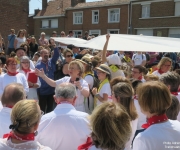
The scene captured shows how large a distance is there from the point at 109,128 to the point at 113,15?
30933 mm

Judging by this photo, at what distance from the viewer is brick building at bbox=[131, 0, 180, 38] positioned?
25.7 meters

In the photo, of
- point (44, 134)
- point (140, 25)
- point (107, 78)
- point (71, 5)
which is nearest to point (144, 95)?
point (44, 134)

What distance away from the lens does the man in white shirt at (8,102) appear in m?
2.62

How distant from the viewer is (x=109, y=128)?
1.75 meters

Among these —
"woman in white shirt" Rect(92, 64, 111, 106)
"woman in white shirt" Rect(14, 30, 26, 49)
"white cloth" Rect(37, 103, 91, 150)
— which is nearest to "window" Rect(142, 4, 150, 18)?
"woman in white shirt" Rect(14, 30, 26, 49)

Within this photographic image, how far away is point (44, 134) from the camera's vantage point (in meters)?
2.51

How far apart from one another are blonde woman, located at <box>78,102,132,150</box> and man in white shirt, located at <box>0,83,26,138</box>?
3.90 ft

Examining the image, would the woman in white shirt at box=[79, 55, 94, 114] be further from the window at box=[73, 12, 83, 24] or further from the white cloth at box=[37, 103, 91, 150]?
the window at box=[73, 12, 83, 24]

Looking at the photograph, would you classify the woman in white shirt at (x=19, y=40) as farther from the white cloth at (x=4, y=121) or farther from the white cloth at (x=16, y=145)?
the white cloth at (x=16, y=145)

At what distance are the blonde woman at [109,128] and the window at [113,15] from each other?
98.9 ft

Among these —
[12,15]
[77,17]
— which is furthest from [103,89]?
[77,17]

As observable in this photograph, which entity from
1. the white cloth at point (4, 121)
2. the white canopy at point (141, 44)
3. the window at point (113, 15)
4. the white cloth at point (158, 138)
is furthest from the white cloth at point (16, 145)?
the window at point (113, 15)

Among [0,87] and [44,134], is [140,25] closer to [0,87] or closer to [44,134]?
[0,87]

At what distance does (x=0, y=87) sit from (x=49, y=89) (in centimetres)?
124
